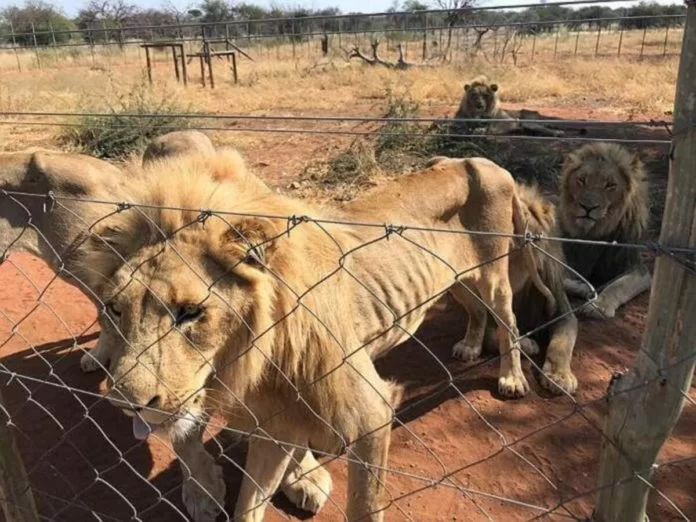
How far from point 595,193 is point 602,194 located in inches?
2.6

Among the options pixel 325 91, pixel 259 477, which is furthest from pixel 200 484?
pixel 325 91

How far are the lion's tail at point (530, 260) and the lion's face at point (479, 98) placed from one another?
838 centimetres

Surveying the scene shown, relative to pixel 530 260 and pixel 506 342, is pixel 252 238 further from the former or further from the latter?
pixel 530 260

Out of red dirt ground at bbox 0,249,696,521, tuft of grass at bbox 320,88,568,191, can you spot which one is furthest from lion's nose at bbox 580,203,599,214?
tuft of grass at bbox 320,88,568,191

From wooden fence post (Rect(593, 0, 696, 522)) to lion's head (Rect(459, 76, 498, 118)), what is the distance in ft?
37.7

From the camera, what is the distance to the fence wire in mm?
1989

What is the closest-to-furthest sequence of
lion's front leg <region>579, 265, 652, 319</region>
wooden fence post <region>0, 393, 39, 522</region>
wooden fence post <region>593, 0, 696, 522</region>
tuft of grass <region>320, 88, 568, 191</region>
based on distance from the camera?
wooden fence post <region>593, 0, 696, 522</region> → wooden fence post <region>0, 393, 39, 522</region> → lion's front leg <region>579, 265, 652, 319</region> → tuft of grass <region>320, 88, 568, 191</region>

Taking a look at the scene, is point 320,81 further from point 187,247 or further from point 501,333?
point 187,247

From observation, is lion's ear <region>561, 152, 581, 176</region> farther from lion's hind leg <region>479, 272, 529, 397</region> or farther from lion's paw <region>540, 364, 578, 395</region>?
lion's paw <region>540, 364, 578, 395</region>

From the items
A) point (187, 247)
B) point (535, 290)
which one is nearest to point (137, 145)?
point (535, 290)

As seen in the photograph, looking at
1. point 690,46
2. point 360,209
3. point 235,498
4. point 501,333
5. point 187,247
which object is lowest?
point 235,498

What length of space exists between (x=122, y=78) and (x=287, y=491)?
2406cm

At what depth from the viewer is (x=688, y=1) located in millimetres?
1122

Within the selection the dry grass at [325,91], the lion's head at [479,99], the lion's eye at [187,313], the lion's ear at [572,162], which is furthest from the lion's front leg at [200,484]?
the lion's head at [479,99]
